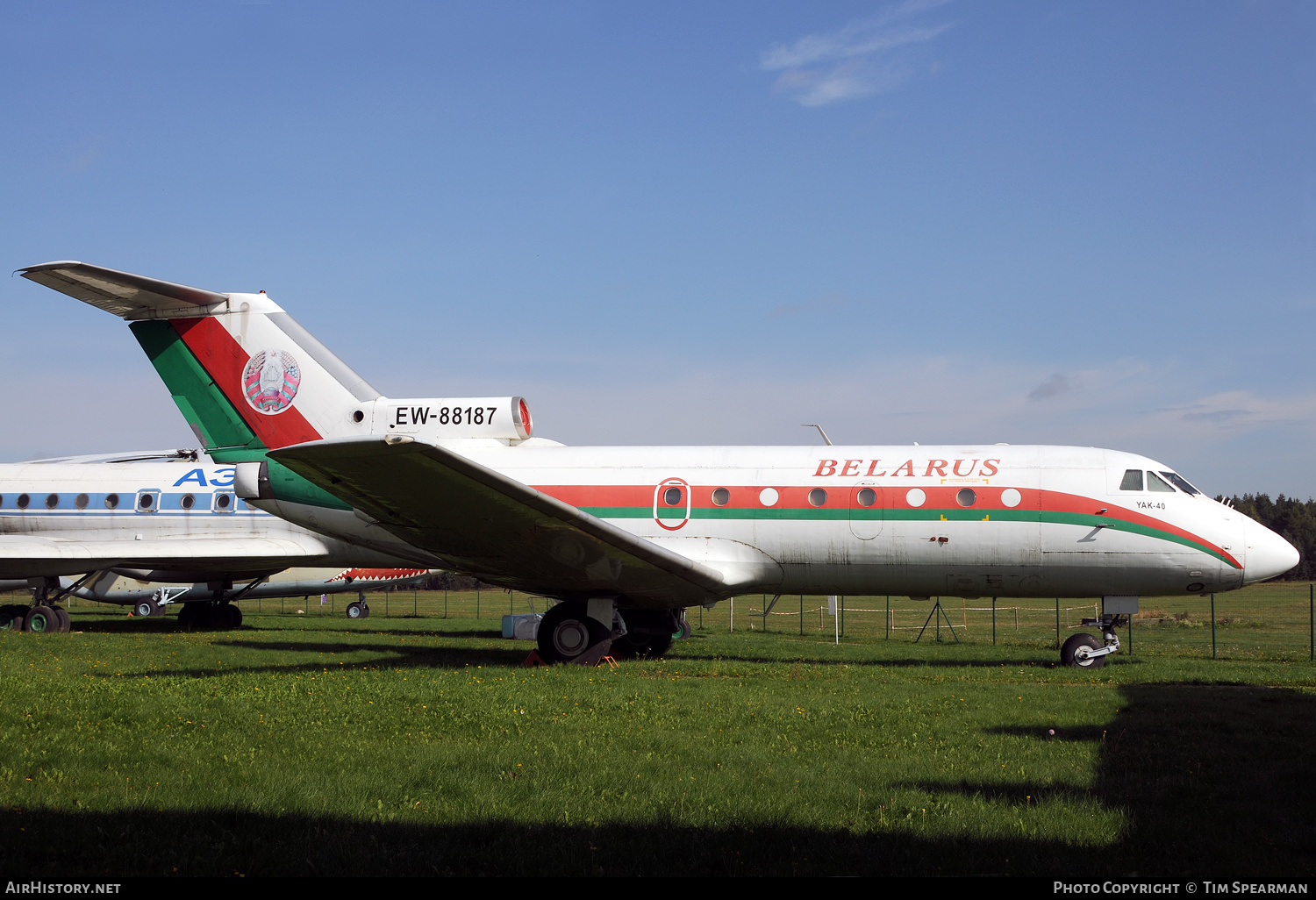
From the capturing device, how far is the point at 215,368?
19.4 metres

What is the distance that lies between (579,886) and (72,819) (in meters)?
3.37

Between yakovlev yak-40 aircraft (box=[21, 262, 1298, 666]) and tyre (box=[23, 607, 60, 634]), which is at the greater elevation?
yakovlev yak-40 aircraft (box=[21, 262, 1298, 666])

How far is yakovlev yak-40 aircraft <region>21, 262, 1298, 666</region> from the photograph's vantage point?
655 inches

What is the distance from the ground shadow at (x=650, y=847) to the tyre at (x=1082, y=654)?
10498mm

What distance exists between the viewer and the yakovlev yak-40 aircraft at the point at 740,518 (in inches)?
655

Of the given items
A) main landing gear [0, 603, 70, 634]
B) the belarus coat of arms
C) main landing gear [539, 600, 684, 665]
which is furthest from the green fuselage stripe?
main landing gear [0, 603, 70, 634]

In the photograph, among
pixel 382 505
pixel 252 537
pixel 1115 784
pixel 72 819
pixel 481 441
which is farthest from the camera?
pixel 252 537

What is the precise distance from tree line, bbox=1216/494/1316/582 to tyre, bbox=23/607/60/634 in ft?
285

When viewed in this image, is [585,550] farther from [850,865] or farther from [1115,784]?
[850,865]

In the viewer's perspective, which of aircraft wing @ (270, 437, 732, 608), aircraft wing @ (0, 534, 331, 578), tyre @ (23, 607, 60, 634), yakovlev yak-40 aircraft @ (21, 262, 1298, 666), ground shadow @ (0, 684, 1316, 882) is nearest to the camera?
ground shadow @ (0, 684, 1316, 882)

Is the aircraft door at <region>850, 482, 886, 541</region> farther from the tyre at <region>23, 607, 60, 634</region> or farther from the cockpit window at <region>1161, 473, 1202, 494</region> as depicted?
the tyre at <region>23, 607, 60, 634</region>

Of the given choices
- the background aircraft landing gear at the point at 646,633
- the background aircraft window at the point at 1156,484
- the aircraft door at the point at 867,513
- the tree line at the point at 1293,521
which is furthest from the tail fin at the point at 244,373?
the tree line at the point at 1293,521

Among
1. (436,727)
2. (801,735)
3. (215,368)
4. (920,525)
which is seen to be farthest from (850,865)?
(215,368)

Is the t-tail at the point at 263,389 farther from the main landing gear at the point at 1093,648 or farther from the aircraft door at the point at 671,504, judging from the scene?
the main landing gear at the point at 1093,648
